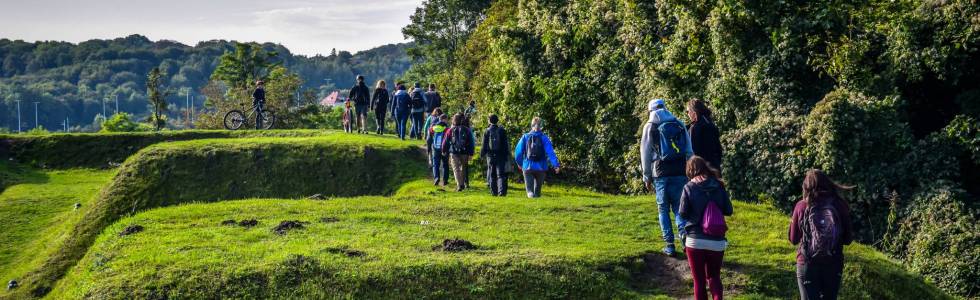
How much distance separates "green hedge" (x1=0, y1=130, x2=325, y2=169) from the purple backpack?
29.7m

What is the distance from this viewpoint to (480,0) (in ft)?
230

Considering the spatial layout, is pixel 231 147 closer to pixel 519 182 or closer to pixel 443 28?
pixel 519 182

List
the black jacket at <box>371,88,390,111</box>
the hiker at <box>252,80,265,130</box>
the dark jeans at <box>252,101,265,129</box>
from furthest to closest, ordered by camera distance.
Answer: the dark jeans at <box>252,101,265,129</box>, the hiker at <box>252,80,265,130</box>, the black jacket at <box>371,88,390,111</box>

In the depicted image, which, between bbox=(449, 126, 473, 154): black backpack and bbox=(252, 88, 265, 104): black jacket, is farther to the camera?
bbox=(252, 88, 265, 104): black jacket

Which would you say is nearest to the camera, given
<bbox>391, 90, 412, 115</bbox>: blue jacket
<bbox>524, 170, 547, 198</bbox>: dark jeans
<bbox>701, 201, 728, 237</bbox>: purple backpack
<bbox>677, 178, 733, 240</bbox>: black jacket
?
<bbox>701, 201, 728, 237</bbox>: purple backpack

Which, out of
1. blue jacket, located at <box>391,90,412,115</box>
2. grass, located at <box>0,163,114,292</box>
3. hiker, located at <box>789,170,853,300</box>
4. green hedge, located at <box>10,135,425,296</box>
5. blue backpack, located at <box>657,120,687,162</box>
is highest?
blue jacket, located at <box>391,90,412,115</box>

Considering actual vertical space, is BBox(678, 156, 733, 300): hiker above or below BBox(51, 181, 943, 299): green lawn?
above

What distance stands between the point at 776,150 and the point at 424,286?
46.7 feet

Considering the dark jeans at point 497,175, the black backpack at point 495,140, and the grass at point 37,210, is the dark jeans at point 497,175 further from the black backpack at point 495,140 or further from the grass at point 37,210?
the grass at point 37,210

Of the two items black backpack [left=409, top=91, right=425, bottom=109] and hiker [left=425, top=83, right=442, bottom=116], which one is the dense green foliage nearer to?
hiker [left=425, top=83, right=442, bottom=116]

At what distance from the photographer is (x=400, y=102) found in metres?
31.4

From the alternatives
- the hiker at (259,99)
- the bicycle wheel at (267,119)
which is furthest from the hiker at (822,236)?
the bicycle wheel at (267,119)

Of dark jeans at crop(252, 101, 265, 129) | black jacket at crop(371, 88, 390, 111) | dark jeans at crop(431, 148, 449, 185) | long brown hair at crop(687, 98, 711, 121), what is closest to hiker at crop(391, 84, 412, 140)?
black jacket at crop(371, 88, 390, 111)

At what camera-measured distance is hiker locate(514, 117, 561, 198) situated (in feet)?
68.3
